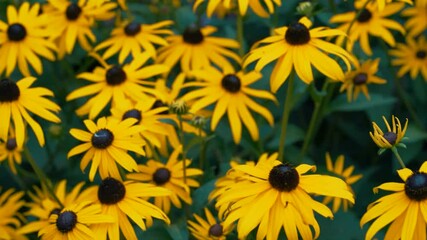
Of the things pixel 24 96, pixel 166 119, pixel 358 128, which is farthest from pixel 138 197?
pixel 358 128

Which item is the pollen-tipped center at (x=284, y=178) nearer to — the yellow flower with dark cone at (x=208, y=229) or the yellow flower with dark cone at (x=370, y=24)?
the yellow flower with dark cone at (x=208, y=229)

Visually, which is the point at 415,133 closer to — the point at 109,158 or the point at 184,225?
the point at 184,225

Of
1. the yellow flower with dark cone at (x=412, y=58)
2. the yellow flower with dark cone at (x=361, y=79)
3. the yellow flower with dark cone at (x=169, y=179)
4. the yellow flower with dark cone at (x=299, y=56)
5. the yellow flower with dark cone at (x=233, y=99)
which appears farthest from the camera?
the yellow flower with dark cone at (x=412, y=58)

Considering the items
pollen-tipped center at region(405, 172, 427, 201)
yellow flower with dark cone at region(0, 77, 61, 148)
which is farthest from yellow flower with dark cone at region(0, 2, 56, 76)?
pollen-tipped center at region(405, 172, 427, 201)

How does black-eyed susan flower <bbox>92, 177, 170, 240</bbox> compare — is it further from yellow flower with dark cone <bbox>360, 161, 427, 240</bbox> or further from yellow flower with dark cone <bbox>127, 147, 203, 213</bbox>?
yellow flower with dark cone <bbox>360, 161, 427, 240</bbox>

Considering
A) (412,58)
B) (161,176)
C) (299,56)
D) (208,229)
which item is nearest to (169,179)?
(161,176)

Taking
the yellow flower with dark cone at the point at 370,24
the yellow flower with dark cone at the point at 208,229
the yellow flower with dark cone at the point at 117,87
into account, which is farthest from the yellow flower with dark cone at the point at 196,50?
the yellow flower with dark cone at the point at 208,229

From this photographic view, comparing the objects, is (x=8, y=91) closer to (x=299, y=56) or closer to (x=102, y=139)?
(x=102, y=139)
